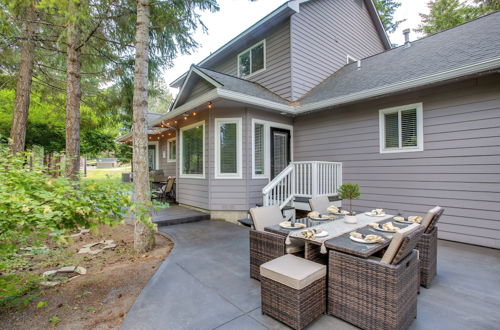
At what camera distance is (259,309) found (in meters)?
2.28

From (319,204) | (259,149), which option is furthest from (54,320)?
(259,149)

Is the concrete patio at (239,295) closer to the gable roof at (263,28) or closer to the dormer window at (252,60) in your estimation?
the dormer window at (252,60)

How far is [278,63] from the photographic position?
23.9 feet

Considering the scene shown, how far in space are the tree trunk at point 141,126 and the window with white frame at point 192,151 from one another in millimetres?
2582

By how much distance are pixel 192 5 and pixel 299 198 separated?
4971mm

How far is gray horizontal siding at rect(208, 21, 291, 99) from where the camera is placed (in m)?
7.02

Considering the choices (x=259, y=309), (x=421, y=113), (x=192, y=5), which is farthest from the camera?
(x=192, y=5)

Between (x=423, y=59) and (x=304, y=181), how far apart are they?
3949 millimetres

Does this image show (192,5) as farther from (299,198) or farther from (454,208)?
(454,208)

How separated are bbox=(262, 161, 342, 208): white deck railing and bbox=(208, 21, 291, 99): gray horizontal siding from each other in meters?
2.55

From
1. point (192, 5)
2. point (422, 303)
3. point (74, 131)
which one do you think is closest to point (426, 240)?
point (422, 303)

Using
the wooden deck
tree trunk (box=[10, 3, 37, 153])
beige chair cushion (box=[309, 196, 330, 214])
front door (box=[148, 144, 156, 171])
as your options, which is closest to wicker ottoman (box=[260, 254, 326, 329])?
beige chair cushion (box=[309, 196, 330, 214])

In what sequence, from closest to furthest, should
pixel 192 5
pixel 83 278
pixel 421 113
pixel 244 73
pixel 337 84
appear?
pixel 83 278 → pixel 421 113 → pixel 192 5 → pixel 337 84 → pixel 244 73

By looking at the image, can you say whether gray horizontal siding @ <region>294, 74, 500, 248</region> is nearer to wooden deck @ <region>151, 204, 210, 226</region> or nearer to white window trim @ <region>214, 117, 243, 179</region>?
white window trim @ <region>214, 117, 243, 179</region>
